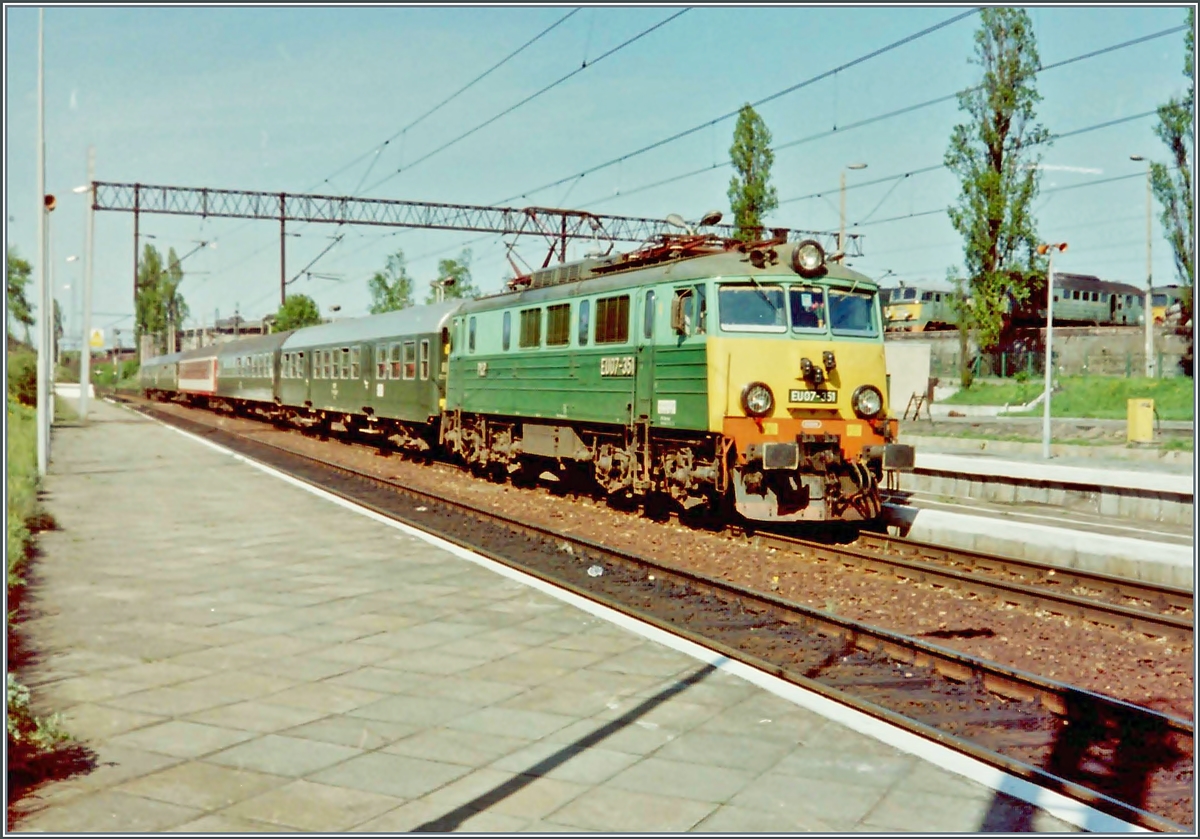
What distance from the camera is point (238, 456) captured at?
25.0 m

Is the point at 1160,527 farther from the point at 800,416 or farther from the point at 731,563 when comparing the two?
the point at 731,563

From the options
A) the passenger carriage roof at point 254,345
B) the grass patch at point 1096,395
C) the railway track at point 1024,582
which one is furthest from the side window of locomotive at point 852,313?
the passenger carriage roof at point 254,345

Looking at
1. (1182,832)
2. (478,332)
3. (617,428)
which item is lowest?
(1182,832)

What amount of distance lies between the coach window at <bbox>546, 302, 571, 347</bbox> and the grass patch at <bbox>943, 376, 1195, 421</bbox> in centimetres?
2558

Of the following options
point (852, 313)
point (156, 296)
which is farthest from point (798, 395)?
point (156, 296)

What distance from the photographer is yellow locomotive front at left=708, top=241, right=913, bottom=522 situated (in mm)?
13148

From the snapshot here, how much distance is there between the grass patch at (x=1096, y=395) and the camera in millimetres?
37094

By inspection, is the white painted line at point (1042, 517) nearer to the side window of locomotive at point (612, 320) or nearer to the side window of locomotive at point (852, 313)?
the side window of locomotive at point (852, 313)

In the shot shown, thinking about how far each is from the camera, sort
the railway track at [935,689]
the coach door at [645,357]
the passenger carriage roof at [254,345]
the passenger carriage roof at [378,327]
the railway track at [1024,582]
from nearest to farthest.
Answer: the railway track at [935,689] < the railway track at [1024,582] < the coach door at [645,357] < the passenger carriage roof at [378,327] < the passenger carriage roof at [254,345]

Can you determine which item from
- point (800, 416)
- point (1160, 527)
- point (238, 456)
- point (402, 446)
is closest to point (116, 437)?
point (238, 456)

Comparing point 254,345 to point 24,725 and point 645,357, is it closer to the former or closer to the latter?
point 645,357

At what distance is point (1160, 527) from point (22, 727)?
1587cm

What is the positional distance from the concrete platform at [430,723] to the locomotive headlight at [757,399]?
13.1 ft

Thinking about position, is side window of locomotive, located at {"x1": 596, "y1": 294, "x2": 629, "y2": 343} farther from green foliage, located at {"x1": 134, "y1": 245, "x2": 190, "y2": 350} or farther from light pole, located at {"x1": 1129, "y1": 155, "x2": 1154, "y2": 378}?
green foliage, located at {"x1": 134, "y1": 245, "x2": 190, "y2": 350}
